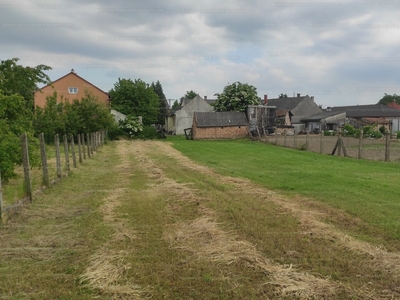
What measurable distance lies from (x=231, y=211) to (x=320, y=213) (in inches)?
67.3

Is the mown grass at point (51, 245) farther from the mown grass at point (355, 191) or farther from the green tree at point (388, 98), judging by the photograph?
the green tree at point (388, 98)

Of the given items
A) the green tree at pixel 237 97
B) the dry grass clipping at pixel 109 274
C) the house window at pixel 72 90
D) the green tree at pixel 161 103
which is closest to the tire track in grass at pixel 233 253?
the dry grass clipping at pixel 109 274

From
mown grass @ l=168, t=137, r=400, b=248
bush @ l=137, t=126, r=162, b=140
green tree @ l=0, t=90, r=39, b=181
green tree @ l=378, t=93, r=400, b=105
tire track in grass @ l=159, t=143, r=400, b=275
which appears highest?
green tree @ l=378, t=93, r=400, b=105

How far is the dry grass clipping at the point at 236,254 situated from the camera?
377cm

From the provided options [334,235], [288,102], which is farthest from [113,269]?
[288,102]

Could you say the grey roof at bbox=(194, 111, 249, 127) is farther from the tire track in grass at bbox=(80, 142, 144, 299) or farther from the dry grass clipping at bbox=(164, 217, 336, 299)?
the tire track in grass at bbox=(80, 142, 144, 299)

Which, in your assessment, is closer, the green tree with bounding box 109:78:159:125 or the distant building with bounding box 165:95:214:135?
the green tree with bounding box 109:78:159:125

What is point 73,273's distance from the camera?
4234 millimetres

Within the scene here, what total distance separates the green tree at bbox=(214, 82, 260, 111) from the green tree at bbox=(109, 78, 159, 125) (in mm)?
12088

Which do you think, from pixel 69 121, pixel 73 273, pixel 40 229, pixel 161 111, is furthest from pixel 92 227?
pixel 161 111

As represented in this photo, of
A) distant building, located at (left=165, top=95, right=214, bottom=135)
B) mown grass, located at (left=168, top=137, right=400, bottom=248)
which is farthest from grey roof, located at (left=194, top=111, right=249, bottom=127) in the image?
mown grass, located at (left=168, top=137, right=400, bottom=248)

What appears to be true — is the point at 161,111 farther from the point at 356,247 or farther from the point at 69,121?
the point at 356,247

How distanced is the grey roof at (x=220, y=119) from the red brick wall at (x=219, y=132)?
53 centimetres

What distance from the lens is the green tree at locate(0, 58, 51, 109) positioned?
15.6 metres
